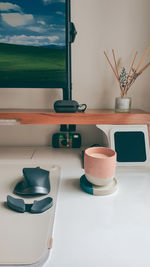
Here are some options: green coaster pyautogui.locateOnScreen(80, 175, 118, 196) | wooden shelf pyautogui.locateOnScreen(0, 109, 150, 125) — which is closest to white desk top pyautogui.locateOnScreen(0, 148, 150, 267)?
green coaster pyautogui.locateOnScreen(80, 175, 118, 196)

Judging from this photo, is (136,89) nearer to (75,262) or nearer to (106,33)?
(106,33)

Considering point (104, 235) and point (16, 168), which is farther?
point (16, 168)

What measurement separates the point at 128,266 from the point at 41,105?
0.92 m

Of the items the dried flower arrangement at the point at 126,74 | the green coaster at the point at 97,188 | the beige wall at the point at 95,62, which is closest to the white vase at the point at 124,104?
the dried flower arrangement at the point at 126,74

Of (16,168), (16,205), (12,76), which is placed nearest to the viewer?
(16,205)

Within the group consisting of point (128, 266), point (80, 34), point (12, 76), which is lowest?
point (128, 266)

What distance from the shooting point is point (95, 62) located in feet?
3.83

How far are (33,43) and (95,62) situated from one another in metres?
0.33

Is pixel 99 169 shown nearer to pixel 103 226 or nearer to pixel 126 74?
pixel 103 226

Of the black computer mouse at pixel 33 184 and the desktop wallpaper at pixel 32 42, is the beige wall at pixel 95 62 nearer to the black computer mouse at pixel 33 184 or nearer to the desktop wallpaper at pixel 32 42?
the desktop wallpaper at pixel 32 42

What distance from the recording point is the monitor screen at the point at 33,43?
1004 mm

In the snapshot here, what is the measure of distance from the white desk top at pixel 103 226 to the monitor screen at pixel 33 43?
1.65ft

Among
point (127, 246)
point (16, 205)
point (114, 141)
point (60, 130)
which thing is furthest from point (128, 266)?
point (60, 130)

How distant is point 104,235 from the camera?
0.52m
